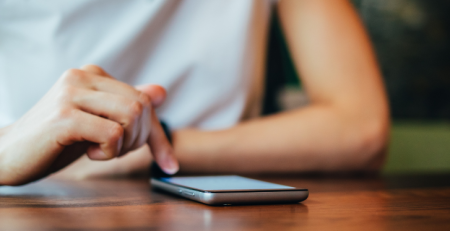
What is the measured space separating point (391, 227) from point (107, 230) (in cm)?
18

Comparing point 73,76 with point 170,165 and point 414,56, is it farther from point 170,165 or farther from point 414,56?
point 414,56

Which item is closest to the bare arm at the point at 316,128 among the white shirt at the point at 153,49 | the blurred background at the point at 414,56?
the white shirt at the point at 153,49

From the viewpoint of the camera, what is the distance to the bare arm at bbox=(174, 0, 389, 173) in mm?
687

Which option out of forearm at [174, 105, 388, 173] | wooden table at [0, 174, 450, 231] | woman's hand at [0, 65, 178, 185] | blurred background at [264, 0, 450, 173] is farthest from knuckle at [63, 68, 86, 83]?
blurred background at [264, 0, 450, 173]

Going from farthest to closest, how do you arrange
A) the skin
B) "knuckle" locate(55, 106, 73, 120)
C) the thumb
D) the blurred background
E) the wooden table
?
1. the blurred background
2. the skin
3. the thumb
4. "knuckle" locate(55, 106, 73, 120)
5. the wooden table

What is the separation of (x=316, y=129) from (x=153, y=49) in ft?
1.27

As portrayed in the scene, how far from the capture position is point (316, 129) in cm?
71

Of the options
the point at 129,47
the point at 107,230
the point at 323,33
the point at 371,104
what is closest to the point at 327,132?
the point at 371,104

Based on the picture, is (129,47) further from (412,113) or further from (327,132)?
(412,113)

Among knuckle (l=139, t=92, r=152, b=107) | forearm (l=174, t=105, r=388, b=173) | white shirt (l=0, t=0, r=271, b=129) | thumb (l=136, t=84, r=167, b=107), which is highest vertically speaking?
white shirt (l=0, t=0, r=271, b=129)

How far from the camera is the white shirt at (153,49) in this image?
743mm

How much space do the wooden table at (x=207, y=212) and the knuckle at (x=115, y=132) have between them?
6 centimetres

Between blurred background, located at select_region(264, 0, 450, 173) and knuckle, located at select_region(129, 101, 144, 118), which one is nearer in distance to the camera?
knuckle, located at select_region(129, 101, 144, 118)

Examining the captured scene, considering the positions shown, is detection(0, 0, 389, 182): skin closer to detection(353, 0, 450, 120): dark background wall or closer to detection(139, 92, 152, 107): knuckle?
detection(139, 92, 152, 107): knuckle
